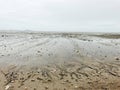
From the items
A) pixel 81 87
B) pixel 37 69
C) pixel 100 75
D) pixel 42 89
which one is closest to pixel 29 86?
pixel 42 89

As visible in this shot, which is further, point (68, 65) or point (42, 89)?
point (68, 65)

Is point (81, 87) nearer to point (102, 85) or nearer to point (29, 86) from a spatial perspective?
point (102, 85)

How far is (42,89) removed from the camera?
7660 millimetres

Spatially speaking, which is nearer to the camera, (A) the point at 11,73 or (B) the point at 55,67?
(A) the point at 11,73

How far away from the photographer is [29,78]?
9.09 m

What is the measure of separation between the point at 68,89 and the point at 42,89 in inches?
40.8

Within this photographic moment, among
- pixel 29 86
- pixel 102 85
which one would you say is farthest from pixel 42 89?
pixel 102 85

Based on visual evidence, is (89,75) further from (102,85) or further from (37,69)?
(37,69)

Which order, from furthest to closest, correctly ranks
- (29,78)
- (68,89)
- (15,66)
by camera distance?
1. (15,66)
2. (29,78)
3. (68,89)

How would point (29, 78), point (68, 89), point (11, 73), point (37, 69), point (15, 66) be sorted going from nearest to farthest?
point (68, 89) < point (29, 78) < point (11, 73) < point (37, 69) < point (15, 66)

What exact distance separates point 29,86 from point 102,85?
304 cm

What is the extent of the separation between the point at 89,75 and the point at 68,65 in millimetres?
2492

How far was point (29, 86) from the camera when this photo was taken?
7.98 metres

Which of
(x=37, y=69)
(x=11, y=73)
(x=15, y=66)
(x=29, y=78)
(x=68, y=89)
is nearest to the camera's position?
(x=68, y=89)
